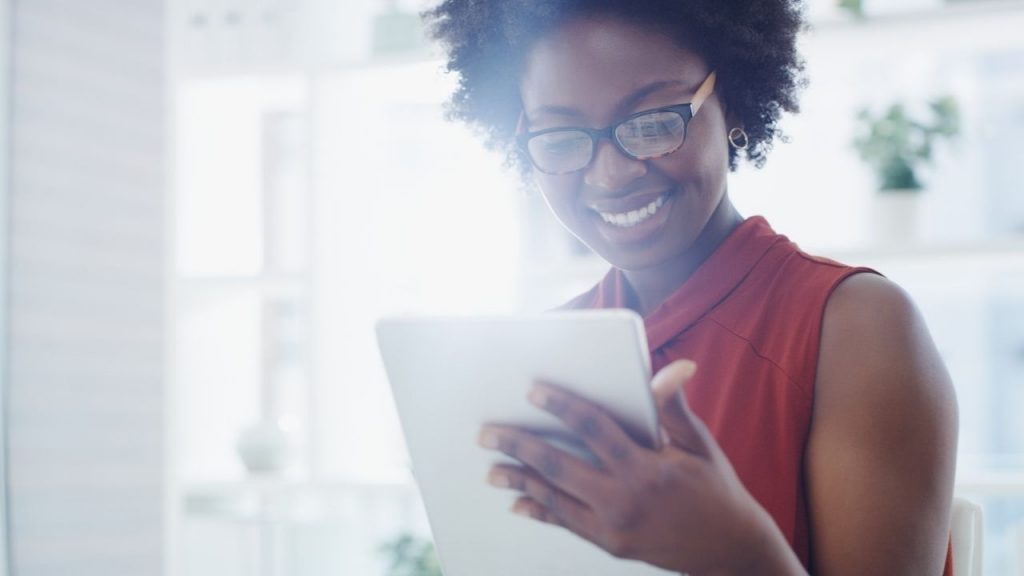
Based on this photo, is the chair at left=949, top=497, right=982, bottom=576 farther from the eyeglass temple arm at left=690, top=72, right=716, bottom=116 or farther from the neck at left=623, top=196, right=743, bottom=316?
the eyeglass temple arm at left=690, top=72, right=716, bottom=116

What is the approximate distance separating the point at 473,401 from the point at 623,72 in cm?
40

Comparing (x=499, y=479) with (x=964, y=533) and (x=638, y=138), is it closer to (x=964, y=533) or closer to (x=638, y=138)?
(x=638, y=138)

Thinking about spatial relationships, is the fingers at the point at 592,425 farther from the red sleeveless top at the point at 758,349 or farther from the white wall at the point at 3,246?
the white wall at the point at 3,246

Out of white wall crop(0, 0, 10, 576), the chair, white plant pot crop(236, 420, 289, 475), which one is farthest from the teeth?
white wall crop(0, 0, 10, 576)

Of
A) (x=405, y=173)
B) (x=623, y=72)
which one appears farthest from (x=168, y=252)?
(x=623, y=72)

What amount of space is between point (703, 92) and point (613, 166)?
126mm

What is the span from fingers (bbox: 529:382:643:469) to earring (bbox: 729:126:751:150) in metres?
0.54

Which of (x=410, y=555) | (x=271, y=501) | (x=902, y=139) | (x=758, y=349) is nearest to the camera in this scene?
(x=758, y=349)

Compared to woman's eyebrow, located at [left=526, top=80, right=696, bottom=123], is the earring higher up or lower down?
lower down

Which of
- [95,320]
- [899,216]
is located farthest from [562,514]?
[95,320]

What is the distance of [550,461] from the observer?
2.42ft

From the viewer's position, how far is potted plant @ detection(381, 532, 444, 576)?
7.66 feet

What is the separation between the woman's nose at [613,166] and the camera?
1013 mm

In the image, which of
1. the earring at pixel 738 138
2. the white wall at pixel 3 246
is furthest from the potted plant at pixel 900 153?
the white wall at pixel 3 246
